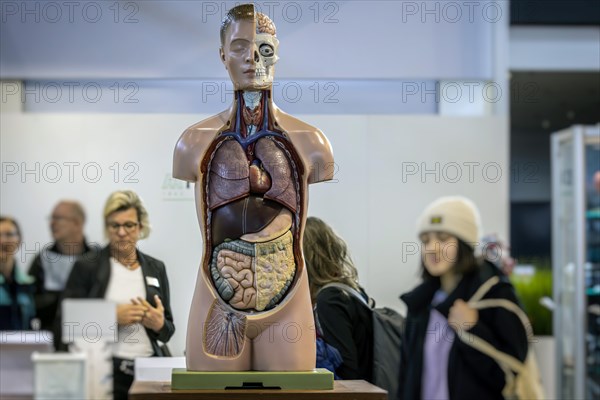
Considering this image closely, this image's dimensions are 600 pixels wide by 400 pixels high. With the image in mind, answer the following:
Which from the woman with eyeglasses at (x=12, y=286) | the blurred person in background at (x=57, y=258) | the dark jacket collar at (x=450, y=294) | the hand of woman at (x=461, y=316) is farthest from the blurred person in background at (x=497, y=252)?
the woman with eyeglasses at (x=12, y=286)

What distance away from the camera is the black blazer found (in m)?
3.06

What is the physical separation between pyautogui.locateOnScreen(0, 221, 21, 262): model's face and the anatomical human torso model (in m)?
1.08

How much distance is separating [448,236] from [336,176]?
41 cm

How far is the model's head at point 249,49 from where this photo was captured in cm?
228

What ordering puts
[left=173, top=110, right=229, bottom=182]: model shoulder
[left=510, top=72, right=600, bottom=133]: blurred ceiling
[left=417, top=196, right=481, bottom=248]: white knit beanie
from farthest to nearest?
1. [left=510, top=72, right=600, bottom=133]: blurred ceiling
2. [left=417, top=196, right=481, bottom=248]: white knit beanie
3. [left=173, top=110, right=229, bottom=182]: model shoulder

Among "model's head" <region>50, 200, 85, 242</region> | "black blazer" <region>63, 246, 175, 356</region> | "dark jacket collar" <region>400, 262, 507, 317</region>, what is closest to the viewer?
"dark jacket collar" <region>400, 262, 507, 317</region>

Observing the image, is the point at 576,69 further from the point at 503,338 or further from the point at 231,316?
the point at 231,316

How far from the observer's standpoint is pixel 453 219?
9.85 feet

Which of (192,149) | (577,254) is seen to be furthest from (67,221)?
(577,254)

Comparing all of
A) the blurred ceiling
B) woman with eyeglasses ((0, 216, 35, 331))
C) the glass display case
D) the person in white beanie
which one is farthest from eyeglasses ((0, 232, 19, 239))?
the glass display case

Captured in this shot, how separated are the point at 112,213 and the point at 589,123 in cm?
167

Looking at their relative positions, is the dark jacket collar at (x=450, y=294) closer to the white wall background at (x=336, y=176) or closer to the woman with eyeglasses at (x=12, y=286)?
the white wall background at (x=336, y=176)

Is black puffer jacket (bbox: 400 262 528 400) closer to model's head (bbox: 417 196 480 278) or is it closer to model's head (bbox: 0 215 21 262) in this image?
model's head (bbox: 417 196 480 278)

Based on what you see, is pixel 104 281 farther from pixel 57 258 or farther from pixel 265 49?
pixel 265 49
